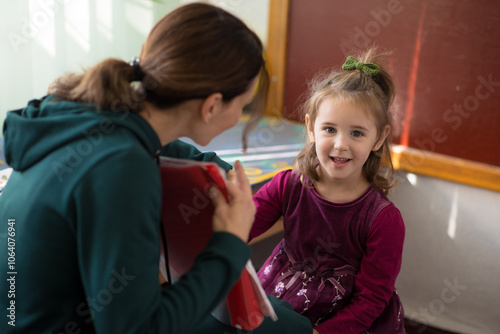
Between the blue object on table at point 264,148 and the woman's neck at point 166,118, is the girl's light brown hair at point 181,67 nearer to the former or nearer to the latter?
the woman's neck at point 166,118

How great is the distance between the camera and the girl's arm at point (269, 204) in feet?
4.69

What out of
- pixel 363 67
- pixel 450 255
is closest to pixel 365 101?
pixel 363 67

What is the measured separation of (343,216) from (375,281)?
18 centimetres

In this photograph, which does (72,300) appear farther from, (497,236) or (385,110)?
(497,236)

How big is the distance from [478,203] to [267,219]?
3.21 ft

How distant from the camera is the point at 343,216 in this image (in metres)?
1.33

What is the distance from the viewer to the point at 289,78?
248cm

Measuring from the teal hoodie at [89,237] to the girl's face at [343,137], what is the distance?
1.61ft

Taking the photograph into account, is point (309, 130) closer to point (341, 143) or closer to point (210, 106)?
point (341, 143)

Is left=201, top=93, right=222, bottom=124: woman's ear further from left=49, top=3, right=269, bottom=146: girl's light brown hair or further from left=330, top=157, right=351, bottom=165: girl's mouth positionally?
left=330, top=157, right=351, bottom=165: girl's mouth

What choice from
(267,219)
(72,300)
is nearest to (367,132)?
(267,219)

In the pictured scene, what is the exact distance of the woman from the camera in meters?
0.78

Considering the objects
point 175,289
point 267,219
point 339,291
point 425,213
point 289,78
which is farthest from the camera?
point 289,78

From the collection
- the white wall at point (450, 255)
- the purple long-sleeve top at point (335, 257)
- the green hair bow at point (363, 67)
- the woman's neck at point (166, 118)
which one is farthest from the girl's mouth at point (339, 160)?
the white wall at point (450, 255)
